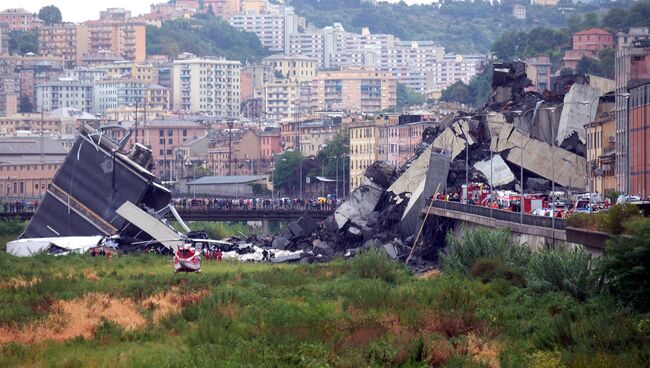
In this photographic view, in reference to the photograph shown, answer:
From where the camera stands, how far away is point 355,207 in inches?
3937

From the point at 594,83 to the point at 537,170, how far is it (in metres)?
12.8

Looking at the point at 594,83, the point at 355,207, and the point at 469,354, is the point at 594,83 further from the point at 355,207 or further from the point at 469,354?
the point at 469,354

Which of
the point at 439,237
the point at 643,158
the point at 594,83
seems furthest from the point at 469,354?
the point at 594,83

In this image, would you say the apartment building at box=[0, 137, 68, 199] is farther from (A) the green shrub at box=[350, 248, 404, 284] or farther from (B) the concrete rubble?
(A) the green shrub at box=[350, 248, 404, 284]

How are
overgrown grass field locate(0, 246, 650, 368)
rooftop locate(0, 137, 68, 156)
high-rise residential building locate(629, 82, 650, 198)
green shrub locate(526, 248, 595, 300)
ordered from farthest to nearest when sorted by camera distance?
rooftop locate(0, 137, 68, 156) → high-rise residential building locate(629, 82, 650, 198) → green shrub locate(526, 248, 595, 300) → overgrown grass field locate(0, 246, 650, 368)

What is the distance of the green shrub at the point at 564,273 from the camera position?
177ft

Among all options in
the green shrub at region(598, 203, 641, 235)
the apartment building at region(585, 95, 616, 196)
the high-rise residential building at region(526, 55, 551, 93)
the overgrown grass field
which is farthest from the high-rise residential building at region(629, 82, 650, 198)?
the high-rise residential building at region(526, 55, 551, 93)

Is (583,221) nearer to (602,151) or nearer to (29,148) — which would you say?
(602,151)

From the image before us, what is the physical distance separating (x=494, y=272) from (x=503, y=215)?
42.9ft

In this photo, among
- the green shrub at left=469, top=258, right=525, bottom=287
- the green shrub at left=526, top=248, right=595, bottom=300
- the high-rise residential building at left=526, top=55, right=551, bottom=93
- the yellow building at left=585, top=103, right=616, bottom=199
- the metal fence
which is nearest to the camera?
the green shrub at left=526, top=248, right=595, bottom=300

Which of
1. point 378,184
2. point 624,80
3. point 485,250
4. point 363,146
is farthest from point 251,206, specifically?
point 485,250

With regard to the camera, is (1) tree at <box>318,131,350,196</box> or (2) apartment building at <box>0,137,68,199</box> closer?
(1) tree at <box>318,131,350,196</box>

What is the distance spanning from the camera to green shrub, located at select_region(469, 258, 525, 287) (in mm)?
62312

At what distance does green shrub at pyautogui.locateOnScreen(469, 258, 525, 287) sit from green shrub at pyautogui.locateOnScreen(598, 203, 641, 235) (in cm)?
503
